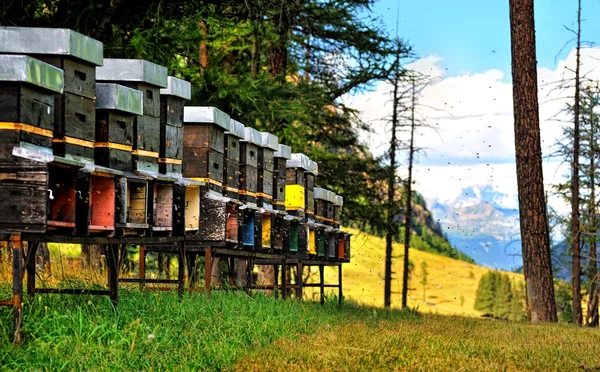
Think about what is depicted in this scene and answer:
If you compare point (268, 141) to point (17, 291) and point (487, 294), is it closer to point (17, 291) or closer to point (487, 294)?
point (17, 291)

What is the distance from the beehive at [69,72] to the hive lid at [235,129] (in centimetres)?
381

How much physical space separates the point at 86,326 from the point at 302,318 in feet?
11.1

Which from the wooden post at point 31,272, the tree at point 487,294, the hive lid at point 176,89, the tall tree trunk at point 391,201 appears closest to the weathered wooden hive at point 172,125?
the hive lid at point 176,89

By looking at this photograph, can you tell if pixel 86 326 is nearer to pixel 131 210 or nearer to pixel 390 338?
pixel 131 210

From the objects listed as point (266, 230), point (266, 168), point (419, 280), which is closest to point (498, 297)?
point (419, 280)

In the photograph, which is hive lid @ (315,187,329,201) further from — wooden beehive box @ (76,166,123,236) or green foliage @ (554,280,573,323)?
green foliage @ (554,280,573,323)

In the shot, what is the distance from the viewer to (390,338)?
9.86 meters

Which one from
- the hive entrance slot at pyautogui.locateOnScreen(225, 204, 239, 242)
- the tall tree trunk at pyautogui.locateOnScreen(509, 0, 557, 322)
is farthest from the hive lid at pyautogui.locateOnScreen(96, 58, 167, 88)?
the tall tree trunk at pyautogui.locateOnScreen(509, 0, 557, 322)

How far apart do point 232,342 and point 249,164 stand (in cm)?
489

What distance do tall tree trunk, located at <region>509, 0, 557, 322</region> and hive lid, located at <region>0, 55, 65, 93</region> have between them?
13.3 meters

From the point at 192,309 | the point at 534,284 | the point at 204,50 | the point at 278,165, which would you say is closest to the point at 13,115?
the point at 192,309

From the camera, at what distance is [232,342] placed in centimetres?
902

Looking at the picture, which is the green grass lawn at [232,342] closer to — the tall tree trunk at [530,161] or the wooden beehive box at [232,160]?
the wooden beehive box at [232,160]

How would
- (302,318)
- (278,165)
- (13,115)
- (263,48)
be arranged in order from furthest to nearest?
(263,48) < (278,165) < (302,318) < (13,115)
